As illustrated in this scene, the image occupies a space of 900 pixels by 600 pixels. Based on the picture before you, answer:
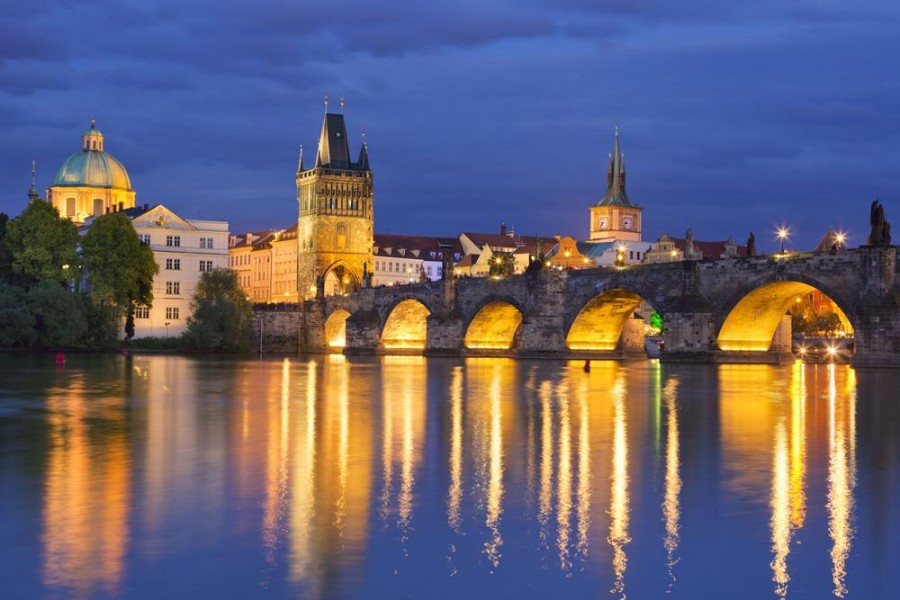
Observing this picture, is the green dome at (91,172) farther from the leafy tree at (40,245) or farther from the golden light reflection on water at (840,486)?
the golden light reflection on water at (840,486)

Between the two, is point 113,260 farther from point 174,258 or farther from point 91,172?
point 91,172

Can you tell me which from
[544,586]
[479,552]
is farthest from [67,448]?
[544,586]

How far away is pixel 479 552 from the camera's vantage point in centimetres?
1206

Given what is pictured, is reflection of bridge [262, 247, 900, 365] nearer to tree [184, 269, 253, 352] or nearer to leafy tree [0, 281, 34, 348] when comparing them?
tree [184, 269, 253, 352]

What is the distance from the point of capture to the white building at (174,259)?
103562 millimetres

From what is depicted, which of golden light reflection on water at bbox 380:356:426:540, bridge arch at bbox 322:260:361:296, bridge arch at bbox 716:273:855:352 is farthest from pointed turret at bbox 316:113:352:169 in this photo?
golden light reflection on water at bbox 380:356:426:540

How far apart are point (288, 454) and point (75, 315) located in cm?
6356

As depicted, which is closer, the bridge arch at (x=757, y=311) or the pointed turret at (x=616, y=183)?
the bridge arch at (x=757, y=311)

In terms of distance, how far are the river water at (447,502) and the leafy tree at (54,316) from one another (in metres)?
50.3

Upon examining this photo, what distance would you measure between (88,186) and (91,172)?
1.76 meters

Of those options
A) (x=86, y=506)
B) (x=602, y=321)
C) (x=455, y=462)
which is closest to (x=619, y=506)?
(x=455, y=462)

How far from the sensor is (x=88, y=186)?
129 m

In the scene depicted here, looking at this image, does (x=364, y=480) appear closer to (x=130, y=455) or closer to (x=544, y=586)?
(x=130, y=455)

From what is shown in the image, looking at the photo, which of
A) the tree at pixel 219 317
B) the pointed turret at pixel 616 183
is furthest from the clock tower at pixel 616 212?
the tree at pixel 219 317
